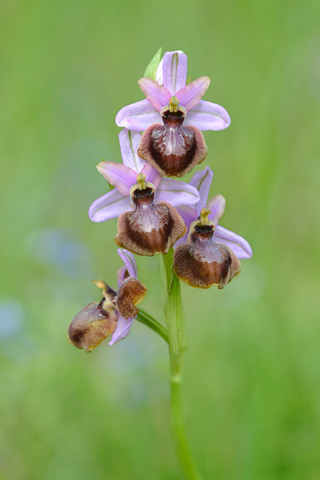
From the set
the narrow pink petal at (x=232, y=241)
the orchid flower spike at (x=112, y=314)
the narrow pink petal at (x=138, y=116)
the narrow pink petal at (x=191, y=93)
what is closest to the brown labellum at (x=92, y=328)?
the orchid flower spike at (x=112, y=314)

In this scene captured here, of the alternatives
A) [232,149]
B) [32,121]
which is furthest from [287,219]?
[32,121]

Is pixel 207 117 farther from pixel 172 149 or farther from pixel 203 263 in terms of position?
pixel 203 263

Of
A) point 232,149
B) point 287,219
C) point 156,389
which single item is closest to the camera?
point 156,389

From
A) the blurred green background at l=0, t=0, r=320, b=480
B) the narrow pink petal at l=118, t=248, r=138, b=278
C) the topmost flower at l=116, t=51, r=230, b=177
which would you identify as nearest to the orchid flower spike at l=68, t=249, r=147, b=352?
the narrow pink petal at l=118, t=248, r=138, b=278

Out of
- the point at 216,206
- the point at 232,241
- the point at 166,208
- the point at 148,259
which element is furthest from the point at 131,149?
the point at 148,259

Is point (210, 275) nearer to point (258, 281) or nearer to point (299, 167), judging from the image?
point (258, 281)
